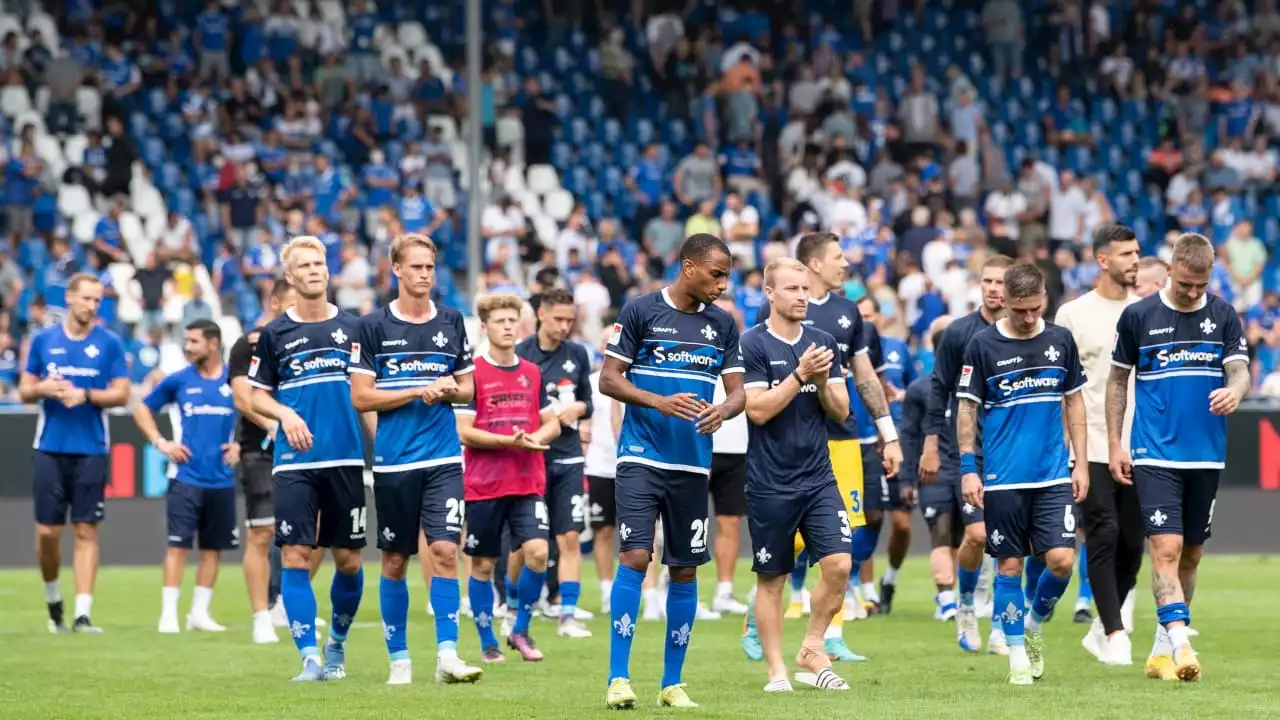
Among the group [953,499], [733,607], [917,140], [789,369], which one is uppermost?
[917,140]

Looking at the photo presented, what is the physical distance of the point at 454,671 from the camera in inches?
455

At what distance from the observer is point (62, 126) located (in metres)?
31.0

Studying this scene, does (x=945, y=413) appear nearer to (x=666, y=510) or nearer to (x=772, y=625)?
(x=772, y=625)

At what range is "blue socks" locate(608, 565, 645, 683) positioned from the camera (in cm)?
1032

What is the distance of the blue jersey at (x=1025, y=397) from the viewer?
11.4 metres

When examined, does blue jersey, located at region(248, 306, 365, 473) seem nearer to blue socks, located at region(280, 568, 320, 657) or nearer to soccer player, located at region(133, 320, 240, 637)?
blue socks, located at region(280, 568, 320, 657)

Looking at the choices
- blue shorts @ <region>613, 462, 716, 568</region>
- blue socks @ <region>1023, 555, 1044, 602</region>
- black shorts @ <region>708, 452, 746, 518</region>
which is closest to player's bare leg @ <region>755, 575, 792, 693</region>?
blue shorts @ <region>613, 462, 716, 568</region>

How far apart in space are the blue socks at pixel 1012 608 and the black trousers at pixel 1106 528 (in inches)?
52.5

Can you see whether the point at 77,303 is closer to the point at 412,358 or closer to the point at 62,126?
the point at 412,358

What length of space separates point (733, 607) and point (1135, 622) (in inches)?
131

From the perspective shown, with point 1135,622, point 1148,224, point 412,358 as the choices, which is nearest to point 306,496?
point 412,358

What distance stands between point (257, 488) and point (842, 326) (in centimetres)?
514

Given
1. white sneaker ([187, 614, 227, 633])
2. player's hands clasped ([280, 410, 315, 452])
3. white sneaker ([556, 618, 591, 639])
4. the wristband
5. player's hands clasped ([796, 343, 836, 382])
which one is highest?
player's hands clasped ([796, 343, 836, 382])

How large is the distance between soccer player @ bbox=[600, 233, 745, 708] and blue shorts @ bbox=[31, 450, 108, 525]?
23.0 feet
